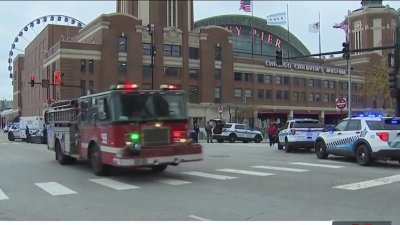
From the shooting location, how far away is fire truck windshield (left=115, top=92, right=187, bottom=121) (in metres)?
13.3

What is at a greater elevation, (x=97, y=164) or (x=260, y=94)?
(x=260, y=94)

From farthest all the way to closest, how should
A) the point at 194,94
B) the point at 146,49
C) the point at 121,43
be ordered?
1. the point at 194,94
2. the point at 146,49
3. the point at 121,43

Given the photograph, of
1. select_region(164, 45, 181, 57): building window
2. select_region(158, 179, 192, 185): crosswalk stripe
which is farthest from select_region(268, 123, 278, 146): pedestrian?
select_region(164, 45, 181, 57): building window

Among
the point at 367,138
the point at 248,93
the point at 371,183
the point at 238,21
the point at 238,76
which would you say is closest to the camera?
the point at 371,183

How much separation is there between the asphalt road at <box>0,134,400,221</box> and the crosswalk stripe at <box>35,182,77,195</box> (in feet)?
0.08

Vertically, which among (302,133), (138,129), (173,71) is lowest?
(302,133)

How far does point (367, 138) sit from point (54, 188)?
34.1ft

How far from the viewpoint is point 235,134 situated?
4016 cm

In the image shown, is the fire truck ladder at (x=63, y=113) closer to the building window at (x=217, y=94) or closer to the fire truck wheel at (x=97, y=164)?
the fire truck wheel at (x=97, y=164)

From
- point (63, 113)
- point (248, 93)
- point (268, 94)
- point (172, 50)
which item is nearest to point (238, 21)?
point (268, 94)

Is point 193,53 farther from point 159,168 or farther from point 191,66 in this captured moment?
point 159,168

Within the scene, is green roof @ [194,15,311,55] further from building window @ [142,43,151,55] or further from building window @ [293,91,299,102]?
building window @ [142,43,151,55]

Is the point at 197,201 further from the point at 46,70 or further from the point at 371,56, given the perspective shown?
the point at 371,56

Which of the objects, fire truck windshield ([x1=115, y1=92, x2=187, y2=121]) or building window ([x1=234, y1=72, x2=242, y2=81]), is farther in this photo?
building window ([x1=234, y1=72, x2=242, y2=81])
